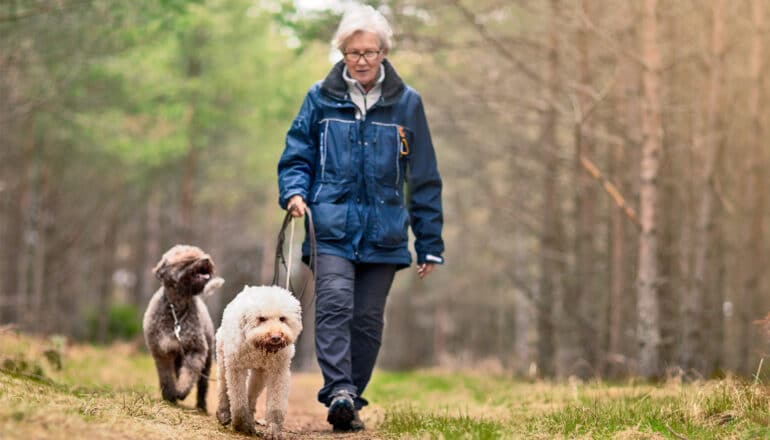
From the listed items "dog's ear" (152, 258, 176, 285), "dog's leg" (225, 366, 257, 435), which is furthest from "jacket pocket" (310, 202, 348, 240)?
"dog's ear" (152, 258, 176, 285)

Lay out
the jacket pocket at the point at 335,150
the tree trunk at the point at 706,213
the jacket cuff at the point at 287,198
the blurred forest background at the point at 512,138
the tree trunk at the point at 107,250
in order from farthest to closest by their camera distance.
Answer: the tree trunk at the point at 107,250 → the blurred forest background at the point at 512,138 → the tree trunk at the point at 706,213 → the jacket pocket at the point at 335,150 → the jacket cuff at the point at 287,198

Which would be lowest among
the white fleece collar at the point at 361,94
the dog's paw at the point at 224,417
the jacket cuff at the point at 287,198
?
the dog's paw at the point at 224,417

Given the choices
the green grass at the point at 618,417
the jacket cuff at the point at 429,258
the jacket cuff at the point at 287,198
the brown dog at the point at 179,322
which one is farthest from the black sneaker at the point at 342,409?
the brown dog at the point at 179,322

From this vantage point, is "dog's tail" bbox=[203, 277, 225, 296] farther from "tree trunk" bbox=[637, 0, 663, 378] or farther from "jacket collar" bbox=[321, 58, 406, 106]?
"tree trunk" bbox=[637, 0, 663, 378]

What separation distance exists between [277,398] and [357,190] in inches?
Result: 60.6

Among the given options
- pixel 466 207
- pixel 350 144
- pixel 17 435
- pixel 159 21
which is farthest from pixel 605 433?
pixel 466 207

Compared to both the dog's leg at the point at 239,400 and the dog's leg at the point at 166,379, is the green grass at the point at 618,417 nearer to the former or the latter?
the dog's leg at the point at 239,400

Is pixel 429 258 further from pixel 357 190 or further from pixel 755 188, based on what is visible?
pixel 755 188

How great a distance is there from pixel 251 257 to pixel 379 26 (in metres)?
35.3

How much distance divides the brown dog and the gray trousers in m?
1.28

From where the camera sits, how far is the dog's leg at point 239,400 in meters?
5.62

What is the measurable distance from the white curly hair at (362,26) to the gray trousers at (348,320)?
1.53 metres

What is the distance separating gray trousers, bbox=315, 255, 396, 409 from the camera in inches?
235

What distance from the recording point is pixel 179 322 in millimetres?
7094
